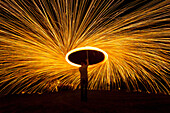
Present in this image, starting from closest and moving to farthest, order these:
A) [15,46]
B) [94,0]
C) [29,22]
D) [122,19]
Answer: [94,0] → [122,19] → [29,22] → [15,46]

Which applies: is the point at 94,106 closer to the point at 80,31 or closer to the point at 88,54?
the point at 88,54

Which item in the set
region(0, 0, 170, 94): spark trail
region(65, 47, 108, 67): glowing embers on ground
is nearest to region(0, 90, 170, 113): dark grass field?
region(65, 47, 108, 67): glowing embers on ground

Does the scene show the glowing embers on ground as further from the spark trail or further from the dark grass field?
the dark grass field

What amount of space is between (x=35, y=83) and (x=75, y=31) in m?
5.10

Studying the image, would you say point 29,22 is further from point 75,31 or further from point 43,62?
point 43,62

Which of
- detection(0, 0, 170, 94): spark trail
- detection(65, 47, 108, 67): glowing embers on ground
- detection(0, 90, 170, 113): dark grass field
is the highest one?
detection(0, 0, 170, 94): spark trail

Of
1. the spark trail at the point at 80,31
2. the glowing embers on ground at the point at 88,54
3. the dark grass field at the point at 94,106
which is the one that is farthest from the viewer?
the spark trail at the point at 80,31

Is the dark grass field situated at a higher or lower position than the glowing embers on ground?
lower

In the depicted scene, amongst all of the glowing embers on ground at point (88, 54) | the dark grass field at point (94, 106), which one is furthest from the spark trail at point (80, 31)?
the dark grass field at point (94, 106)

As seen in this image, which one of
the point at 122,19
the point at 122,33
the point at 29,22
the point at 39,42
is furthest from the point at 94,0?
the point at 39,42

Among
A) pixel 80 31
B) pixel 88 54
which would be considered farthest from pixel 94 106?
pixel 80 31

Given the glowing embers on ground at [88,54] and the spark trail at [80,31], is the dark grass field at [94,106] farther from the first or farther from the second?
the spark trail at [80,31]

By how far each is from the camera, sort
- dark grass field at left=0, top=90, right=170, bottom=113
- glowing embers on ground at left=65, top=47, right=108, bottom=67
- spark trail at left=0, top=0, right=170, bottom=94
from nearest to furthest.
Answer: dark grass field at left=0, top=90, right=170, bottom=113
glowing embers on ground at left=65, top=47, right=108, bottom=67
spark trail at left=0, top=0, right=170, bottom=94

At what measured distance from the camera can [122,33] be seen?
490cm
